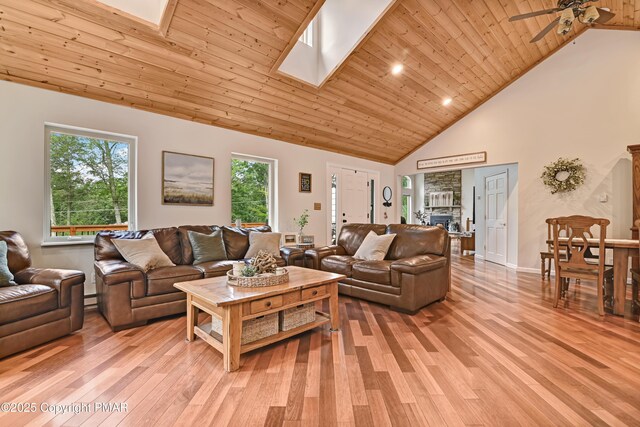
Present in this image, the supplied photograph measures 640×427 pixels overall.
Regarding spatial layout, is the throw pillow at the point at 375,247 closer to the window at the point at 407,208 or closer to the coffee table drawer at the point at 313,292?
the coffee table drawer at the point at 313,292

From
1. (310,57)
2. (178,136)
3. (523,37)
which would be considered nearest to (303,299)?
(178,136)

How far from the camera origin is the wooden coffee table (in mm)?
2068

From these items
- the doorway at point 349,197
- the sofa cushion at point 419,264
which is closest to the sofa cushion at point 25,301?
the sofa cushion at point 419,264

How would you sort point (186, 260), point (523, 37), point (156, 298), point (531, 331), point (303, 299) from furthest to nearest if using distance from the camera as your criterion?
1. point (523, 37)
2. point (186, 260)
3. point (156, 298)
4. point (531, 331)
5. point (303, 299)

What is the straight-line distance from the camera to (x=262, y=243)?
4113 millimetres

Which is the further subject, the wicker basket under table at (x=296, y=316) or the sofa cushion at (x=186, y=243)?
the sofa cushion at (x=186, y=243)

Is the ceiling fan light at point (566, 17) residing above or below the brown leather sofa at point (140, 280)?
above

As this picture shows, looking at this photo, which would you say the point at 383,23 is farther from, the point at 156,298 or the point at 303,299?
the point at 156,298

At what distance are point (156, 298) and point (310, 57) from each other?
3566mm

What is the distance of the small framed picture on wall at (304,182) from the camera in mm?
5707

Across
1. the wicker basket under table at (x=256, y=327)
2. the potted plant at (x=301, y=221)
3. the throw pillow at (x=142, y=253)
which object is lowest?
the wicker basket under table at (x=256, y=327)

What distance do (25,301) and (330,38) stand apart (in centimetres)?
425

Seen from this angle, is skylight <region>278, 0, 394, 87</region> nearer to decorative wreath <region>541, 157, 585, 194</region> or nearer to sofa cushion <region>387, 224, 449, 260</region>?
sofa cushion <region>387, 224, 449, 260</region>

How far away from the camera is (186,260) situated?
3.65 m
